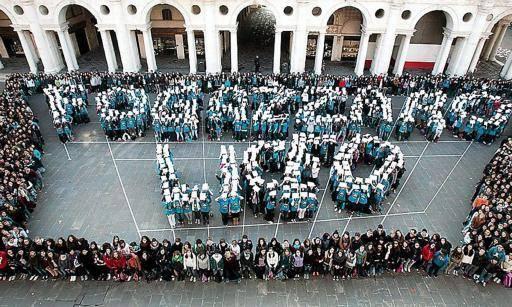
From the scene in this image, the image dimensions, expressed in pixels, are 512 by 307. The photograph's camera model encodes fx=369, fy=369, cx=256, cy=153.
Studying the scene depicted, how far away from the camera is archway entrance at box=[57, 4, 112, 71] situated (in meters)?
30.7

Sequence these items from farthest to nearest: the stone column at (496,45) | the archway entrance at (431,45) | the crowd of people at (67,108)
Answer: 1. the stone column at (496,45)
2. the archway entrance at (431,45)
3. the crowd of people at (67,108)

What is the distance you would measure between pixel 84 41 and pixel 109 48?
7.69 m

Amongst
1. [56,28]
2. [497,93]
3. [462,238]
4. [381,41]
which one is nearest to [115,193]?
[462,238]

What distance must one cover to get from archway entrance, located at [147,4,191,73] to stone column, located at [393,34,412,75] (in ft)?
55.7

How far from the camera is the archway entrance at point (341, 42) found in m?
30.6

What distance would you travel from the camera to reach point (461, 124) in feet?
70.8

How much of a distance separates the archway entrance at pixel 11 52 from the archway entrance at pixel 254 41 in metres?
15.5

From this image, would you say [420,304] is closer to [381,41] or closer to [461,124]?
[461,124]

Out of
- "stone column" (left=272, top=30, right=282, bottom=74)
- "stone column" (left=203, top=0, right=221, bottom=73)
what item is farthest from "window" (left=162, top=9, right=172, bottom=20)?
"stone column" (left=272, top=30, right=282, bottom=74)

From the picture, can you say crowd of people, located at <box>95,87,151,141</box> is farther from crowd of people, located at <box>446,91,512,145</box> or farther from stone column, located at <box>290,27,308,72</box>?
crowd of people, located at <box>446,91,512,145</box>

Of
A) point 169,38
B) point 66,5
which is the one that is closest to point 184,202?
point 66,5

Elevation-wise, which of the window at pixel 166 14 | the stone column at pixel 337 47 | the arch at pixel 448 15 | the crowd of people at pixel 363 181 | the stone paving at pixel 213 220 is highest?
the arch at pixel 448 15

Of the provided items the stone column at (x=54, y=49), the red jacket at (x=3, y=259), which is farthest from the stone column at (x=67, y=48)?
the red jacket at (x=3, y=259)

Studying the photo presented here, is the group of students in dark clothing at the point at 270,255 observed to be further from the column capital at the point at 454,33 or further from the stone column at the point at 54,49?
the stone column at the point at 54,49
